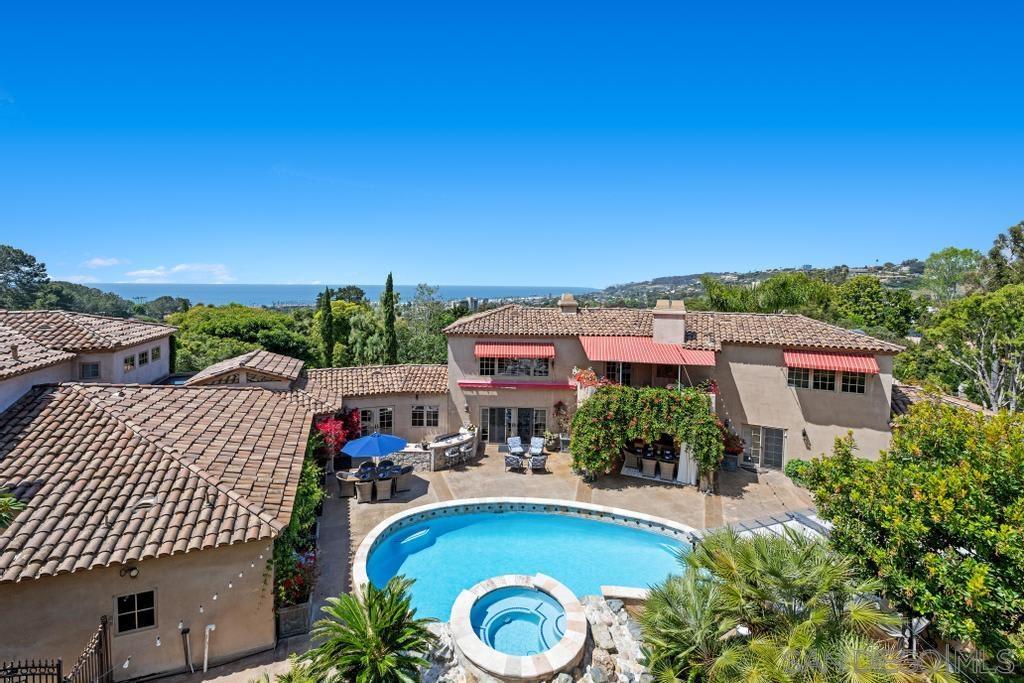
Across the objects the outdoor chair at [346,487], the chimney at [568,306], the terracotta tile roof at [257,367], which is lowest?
the outdoor chair at [346,487]

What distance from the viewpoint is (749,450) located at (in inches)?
1325

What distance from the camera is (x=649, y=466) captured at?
3117 cm

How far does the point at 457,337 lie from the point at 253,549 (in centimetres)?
2300

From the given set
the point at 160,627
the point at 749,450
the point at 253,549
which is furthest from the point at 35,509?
the point at 749,450

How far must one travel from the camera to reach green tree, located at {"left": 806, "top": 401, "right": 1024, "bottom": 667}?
10.3m

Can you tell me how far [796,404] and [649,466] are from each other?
428 inches

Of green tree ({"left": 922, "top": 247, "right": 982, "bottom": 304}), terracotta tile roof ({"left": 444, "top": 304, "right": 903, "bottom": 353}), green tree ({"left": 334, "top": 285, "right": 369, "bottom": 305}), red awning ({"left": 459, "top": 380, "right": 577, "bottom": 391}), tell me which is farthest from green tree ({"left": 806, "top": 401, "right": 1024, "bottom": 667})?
green tree ({"left": 334, "top": 285, "right": 369, "bottom": 305})

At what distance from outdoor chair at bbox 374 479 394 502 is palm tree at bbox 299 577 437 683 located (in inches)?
546

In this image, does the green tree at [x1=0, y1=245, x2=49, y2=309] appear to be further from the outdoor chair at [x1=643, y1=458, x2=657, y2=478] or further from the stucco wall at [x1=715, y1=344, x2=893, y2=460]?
the stucco wall at [x1=715, y1=344, x2=893, y2=460]

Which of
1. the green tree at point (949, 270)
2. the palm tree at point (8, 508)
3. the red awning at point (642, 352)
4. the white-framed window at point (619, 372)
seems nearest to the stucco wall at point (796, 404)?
the red awning at point (642, 352)

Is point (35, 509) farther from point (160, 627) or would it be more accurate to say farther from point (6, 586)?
point (160, 627)

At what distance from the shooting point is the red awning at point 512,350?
3581cm

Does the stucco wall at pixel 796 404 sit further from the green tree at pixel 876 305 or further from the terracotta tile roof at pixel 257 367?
the green tree at pixel 876 305

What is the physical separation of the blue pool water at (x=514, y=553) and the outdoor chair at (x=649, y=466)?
6874mm
